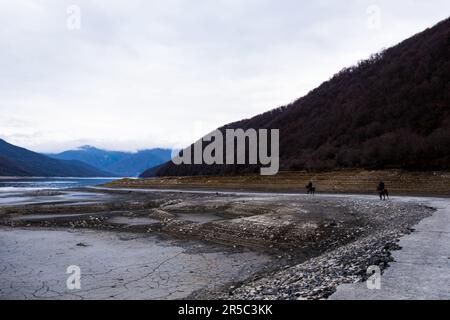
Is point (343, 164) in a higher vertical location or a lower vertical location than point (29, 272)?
higher

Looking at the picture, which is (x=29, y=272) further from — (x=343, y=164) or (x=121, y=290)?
(x=343, y=164)

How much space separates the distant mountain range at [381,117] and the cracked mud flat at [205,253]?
2568 cm

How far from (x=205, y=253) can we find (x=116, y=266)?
144 inches

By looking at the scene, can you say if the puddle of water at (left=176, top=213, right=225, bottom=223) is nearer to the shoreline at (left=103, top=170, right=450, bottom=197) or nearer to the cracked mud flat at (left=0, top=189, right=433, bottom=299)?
the cracked mud flat at (left=0, top=189, right=433, bottom=299)

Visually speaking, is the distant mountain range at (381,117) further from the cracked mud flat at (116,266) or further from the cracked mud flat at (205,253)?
the cracked mud flat at (116,266)

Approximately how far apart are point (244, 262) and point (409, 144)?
41.5m

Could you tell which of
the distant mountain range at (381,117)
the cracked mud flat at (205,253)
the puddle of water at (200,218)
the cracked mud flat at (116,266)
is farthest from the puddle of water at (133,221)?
the distant mountain range at (381,117)

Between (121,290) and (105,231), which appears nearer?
(121,290)

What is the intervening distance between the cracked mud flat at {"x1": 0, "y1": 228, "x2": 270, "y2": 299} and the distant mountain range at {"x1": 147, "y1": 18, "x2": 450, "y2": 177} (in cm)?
3514

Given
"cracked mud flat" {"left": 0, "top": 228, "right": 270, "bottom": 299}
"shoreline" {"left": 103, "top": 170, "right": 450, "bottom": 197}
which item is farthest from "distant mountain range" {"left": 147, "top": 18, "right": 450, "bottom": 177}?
"cracked mud flat" {"left": 0, "top": 228, "right": 270, "bottom": 299}

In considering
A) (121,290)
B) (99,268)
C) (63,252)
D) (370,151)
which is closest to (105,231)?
(63,252)

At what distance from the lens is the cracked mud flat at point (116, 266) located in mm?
10781

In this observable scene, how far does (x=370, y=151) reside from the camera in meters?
51.2

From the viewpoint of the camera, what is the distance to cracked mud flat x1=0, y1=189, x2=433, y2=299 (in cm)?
1040
